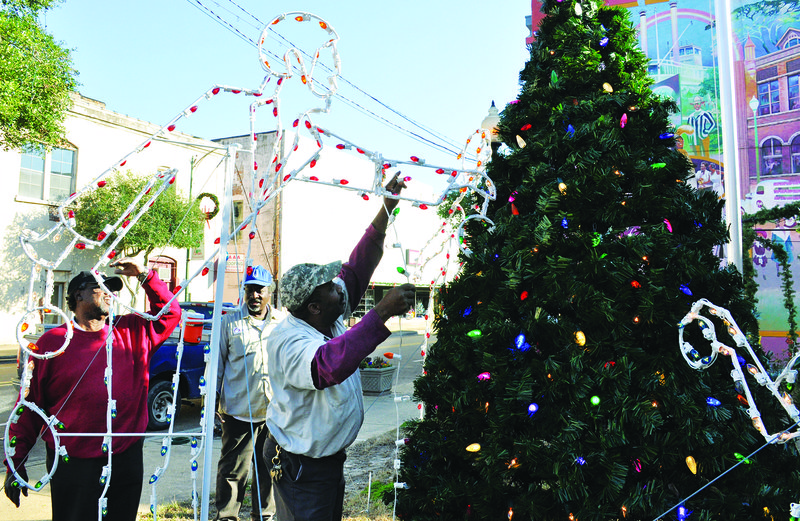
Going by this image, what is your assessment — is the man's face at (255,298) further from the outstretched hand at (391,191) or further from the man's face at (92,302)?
the outstretched hand at (391,191)

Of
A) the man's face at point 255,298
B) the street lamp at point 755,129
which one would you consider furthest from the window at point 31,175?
the street lamp at point 755,129

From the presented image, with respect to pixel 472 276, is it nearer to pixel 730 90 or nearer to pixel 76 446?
pixel 76 446

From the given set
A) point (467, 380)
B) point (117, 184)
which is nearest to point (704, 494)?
point (467, 380)

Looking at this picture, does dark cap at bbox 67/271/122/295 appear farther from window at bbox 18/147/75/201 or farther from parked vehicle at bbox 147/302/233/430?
window at bbox 18/147/75/201

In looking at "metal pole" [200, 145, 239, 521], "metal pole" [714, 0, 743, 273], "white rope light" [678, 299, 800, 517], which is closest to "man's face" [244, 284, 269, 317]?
"metal pole" [200, 145, 239, 521]

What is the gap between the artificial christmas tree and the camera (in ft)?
5.57

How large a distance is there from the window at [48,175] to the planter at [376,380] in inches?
515

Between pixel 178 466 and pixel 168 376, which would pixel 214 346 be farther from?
pixel 168 376

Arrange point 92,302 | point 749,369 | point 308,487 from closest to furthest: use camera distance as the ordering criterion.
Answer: point 749,369 < point 308,487 < point 92,302

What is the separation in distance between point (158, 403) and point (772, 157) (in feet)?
34.9

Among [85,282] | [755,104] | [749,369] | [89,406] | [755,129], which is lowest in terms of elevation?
[89,406]

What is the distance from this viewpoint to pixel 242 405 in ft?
12.0

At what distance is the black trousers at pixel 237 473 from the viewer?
11.6 feet

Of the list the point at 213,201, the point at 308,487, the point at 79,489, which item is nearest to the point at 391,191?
the point at 213,201
